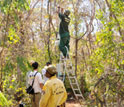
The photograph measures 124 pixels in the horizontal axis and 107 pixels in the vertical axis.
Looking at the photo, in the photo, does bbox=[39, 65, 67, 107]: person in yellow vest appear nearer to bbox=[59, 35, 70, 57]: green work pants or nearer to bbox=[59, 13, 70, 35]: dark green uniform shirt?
bbox=[59, 13, 70, 35]: dark green uniform shirt

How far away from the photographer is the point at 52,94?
364 centimetres

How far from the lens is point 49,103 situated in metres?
3.68

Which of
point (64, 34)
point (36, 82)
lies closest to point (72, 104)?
point (64, 34)

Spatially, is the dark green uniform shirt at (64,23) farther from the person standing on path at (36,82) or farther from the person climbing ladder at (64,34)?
the person standing on path at (36,82)

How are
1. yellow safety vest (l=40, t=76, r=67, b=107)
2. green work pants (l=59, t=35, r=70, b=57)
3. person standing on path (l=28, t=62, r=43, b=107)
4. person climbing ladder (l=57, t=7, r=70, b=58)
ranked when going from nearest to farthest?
1. yellow safety vest (l=40, t=76, r=67, b=107)
2. person standing on path (l=28, t=62, r=43, b=107)
3. person climbing ladder (l=57, t=7, r=70, b=58)
4. green work pants (l=59, t=35, r=70, b=57)

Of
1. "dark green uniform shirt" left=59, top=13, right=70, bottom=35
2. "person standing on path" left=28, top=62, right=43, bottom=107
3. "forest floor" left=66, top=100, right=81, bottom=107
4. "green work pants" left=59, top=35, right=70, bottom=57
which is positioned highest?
"dark green uniform shirt" left=59, top=13, right=70, bottom=35

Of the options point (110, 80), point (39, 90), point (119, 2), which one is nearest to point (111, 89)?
point (110, 80)

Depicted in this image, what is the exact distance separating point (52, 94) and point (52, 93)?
2 centimetres

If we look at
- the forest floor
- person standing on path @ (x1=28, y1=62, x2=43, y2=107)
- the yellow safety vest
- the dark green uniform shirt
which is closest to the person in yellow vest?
the yellow safety vest

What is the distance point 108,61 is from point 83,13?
27.8 ft

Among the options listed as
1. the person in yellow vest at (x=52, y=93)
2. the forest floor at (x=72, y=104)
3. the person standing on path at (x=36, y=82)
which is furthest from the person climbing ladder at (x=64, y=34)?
the person in yellow vest at (x=52, y=93)

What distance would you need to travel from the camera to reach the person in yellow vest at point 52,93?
11.8 feet

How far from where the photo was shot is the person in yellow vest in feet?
11.8

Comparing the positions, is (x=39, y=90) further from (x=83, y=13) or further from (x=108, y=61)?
(x=83, y=13)
